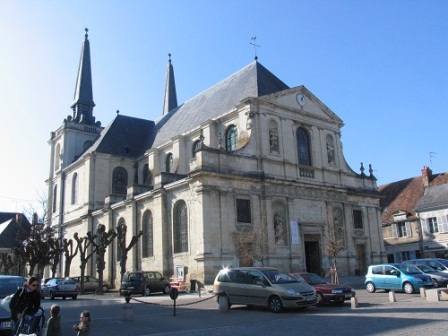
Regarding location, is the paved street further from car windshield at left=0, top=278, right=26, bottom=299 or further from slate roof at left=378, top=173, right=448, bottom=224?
slate roof at left=378, top=173, right=448, bottom=224

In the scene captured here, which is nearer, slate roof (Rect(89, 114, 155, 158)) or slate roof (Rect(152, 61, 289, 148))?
slate roof (Rect(152, 61, 289, 148))

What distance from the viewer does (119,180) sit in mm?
37250

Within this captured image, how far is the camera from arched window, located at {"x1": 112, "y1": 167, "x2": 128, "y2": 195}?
3703 centimetres

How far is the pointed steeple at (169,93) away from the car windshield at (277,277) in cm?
3802

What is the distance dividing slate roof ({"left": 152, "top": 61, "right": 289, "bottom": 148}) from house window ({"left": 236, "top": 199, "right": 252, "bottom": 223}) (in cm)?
701

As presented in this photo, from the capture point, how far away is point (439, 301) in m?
14.0

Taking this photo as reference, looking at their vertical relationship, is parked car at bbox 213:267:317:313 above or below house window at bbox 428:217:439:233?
below

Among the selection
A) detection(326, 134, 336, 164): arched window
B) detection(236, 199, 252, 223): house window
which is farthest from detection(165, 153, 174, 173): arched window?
detection(326, 134, 336, 164): arched window

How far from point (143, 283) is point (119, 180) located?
16.8 meters

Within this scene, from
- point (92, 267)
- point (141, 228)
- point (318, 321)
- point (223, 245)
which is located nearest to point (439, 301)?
point (318, 321)

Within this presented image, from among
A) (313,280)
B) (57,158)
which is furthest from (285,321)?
(57,158)

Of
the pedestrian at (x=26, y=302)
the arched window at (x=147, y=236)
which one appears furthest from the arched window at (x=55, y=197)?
the pedestrian at (x=26, y=302)

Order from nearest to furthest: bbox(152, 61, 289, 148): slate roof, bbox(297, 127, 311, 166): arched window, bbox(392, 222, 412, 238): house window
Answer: bbox(152, 61, 289, 148): slate roof, bbox(297, 127, 311, 166): arched window, bbox(392, 222, 412, 238): house window

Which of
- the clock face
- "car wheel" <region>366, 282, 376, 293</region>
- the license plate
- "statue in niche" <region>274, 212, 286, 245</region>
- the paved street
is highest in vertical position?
the clock face
